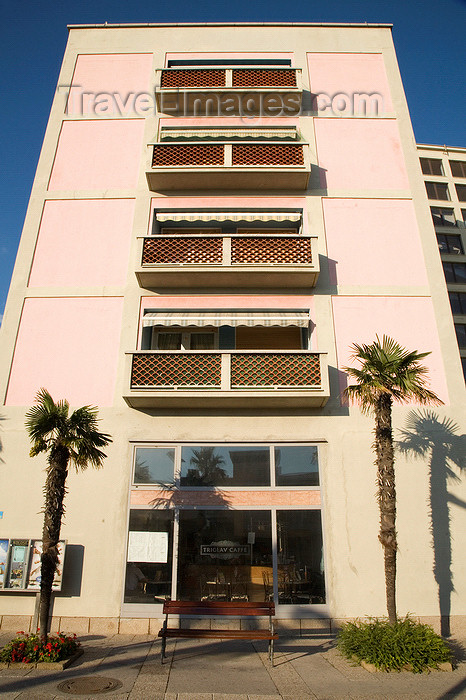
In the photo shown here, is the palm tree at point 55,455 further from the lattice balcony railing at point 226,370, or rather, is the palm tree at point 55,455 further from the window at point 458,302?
the window at point 458,302

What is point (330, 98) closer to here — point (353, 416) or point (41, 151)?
point (41, 151)

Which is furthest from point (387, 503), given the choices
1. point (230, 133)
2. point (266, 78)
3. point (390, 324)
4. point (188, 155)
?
point (266, 78)

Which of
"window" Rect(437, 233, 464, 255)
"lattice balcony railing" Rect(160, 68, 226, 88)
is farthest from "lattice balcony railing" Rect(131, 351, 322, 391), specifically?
"window" Rect(437, 233, 464, 255)

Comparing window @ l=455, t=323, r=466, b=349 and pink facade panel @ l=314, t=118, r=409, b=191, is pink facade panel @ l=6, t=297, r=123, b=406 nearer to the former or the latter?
pink facade panel @ l=314, t=118, r=409, b=191

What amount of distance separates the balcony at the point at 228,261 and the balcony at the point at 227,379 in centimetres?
257

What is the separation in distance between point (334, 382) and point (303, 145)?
28.2 feet

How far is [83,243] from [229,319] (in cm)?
556

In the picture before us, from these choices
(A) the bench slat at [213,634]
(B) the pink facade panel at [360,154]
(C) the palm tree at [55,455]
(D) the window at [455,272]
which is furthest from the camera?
(D) the window at [455,272]

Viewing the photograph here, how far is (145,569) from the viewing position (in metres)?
11.5

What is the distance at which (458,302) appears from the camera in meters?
43.9

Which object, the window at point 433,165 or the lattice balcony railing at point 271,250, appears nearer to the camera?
the lattice balcony railing at point 271,250

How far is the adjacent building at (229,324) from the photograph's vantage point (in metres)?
11.5

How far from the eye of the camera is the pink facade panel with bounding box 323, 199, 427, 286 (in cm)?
1462

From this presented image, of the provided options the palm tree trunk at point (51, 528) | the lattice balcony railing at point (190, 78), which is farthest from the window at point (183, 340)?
the lattice balcony railing at point (190, 78)
